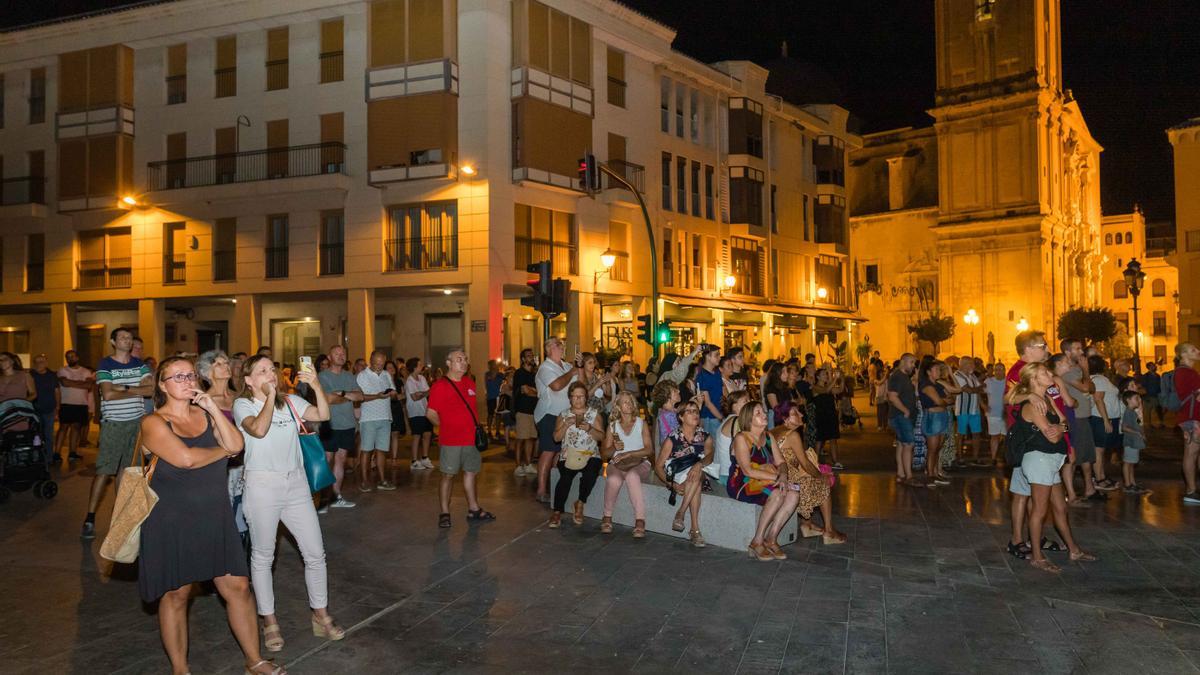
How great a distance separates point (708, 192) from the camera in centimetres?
3403

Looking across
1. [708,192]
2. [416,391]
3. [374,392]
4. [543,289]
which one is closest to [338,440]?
[374,392]

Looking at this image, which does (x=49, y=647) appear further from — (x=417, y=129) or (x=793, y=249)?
(x=793, y=249)

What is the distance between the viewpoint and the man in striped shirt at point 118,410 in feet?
28.0

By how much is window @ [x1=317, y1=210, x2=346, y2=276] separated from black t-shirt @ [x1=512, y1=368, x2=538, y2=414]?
46.0 feet

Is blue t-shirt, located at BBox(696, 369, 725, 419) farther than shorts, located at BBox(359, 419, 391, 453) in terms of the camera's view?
No

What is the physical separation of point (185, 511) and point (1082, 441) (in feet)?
29.9

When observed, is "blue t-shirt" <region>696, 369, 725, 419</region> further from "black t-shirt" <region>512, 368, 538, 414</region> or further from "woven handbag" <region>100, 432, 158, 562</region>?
"woven handbag" <region>100, 432, 158, 562</region>

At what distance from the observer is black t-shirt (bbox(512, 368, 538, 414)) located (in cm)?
1366

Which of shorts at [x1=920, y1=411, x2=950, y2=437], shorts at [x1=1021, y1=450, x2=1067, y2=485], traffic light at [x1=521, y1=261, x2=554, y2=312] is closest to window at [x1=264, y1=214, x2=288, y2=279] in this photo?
traffic light at [x1=521, y1=261, x2=554, y2=312]

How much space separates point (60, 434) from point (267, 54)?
15.3 meters

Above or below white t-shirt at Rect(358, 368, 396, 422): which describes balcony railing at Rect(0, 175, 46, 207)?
above

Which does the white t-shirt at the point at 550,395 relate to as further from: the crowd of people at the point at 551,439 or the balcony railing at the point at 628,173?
the balcony railing at the point at 628,173

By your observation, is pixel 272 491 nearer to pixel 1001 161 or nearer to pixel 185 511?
pixel 185 511

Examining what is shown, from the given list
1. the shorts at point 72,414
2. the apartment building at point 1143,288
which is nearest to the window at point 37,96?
the shorts at point 72,414
